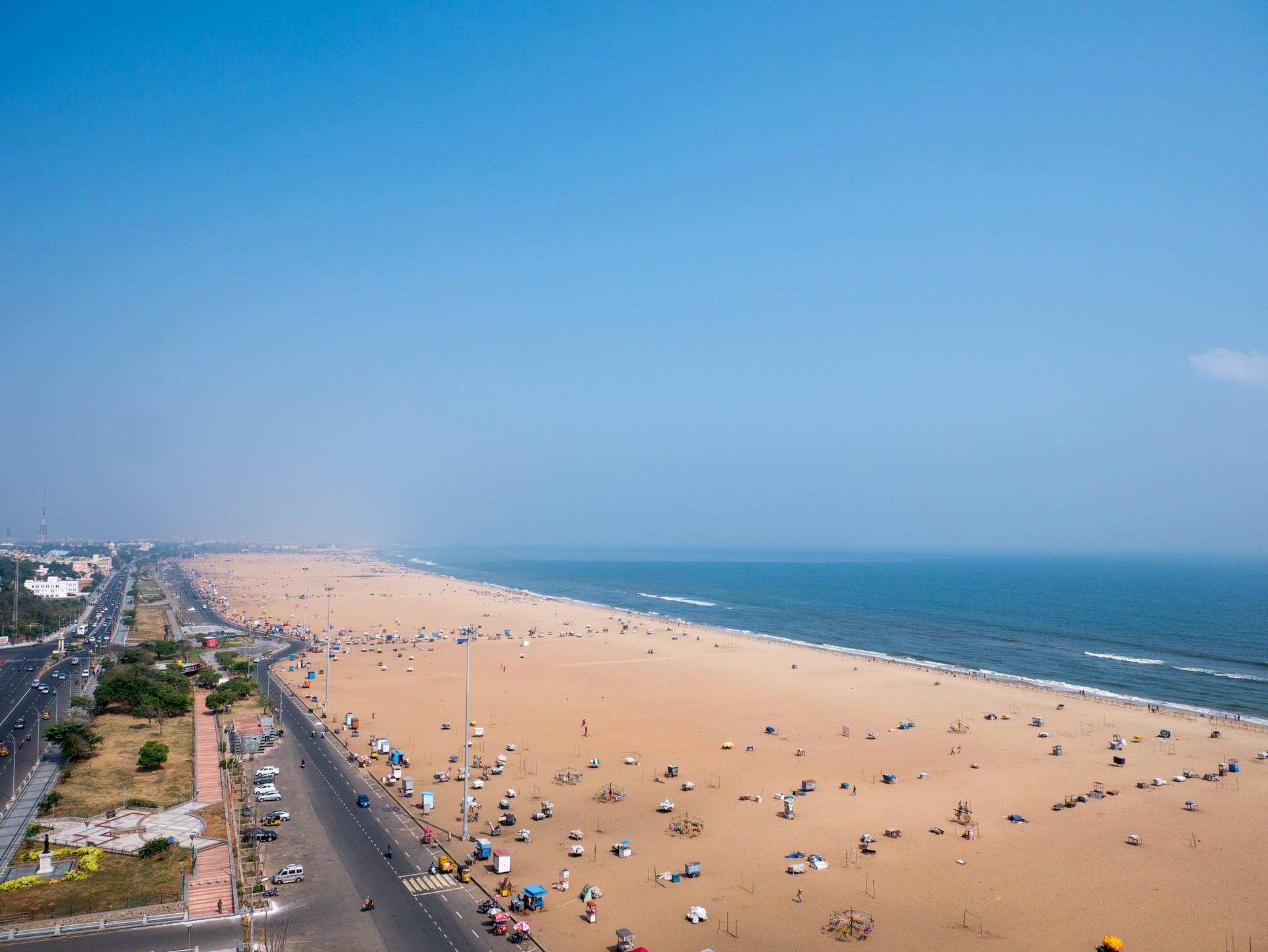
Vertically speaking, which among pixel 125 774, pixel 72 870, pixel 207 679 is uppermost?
pixel 72 870

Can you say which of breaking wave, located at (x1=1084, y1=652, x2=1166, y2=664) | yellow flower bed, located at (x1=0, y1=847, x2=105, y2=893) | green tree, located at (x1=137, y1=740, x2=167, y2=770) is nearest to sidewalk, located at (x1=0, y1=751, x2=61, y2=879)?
yellow flower bed, located at (x1=0, y1=847, x2=105, y2=893)

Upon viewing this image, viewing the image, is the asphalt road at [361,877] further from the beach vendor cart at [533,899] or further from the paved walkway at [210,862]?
the paved walkway at [210,862]

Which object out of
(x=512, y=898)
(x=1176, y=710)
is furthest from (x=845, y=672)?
(x=512, y=898)

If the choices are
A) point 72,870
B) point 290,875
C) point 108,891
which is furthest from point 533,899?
point 72,870

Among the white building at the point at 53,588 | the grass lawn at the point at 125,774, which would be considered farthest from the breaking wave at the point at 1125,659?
the white building at the point at 53,588

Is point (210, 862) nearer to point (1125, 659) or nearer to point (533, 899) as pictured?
point (533, 899)

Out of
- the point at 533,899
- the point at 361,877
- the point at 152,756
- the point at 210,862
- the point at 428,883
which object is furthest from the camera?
the point at 152,756
